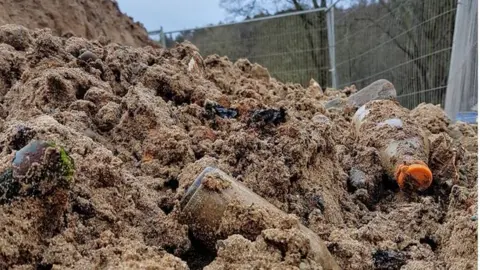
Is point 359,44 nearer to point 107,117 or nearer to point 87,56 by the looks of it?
point 87,56

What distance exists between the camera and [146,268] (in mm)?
1088

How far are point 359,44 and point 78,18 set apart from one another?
134 inches

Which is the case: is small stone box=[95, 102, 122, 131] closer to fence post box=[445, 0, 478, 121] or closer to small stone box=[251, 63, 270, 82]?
small stone box=[251, 63, 270, 82]

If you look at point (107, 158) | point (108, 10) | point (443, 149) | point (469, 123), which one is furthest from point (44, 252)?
point (108, 10)

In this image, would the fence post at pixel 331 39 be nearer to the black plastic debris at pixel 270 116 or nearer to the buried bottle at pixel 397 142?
the buried bottle at pixel 397 142

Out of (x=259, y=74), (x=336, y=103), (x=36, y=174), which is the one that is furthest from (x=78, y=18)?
(x=36, y=174)

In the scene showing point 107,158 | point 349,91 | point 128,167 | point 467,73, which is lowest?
point 349,91

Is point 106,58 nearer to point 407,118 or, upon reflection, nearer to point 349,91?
point 407,118

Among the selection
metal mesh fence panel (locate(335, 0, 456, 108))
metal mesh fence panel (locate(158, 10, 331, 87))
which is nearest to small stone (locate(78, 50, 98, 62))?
metal mesh fence panel (locate(335, 0, 456, 108))

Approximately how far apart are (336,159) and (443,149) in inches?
A: 16.6

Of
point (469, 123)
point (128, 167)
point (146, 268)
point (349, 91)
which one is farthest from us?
point (349, 91)

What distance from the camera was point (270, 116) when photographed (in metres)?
1.78

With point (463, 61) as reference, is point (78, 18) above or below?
above

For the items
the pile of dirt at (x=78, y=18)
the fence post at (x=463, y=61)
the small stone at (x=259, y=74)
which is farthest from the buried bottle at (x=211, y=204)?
the pile of dirt at (x=78, y=18)
